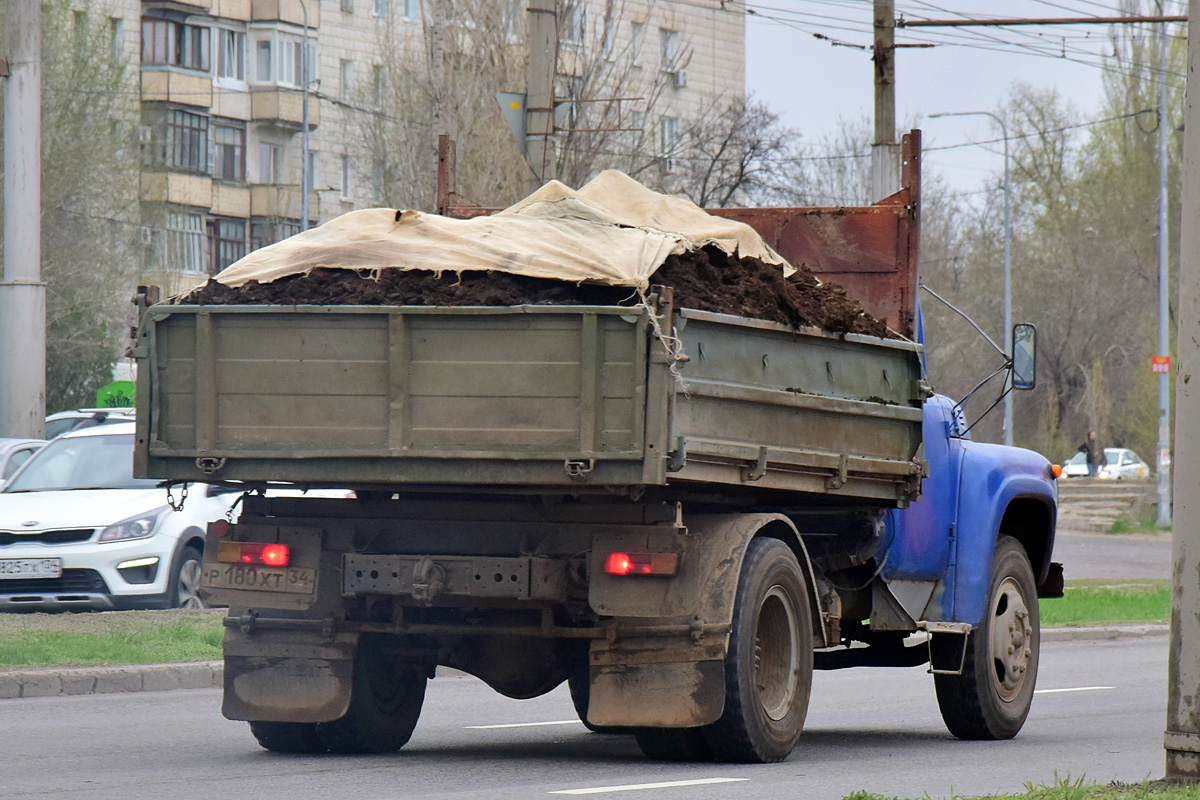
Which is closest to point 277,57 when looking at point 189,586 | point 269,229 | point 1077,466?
point 269,229

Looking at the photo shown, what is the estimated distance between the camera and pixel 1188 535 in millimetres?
7133

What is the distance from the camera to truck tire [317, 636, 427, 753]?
9.20m

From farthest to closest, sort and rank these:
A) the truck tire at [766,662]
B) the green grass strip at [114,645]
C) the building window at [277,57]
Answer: the building window at [277,57], the green grass strip at [114,645], the truck tire at [766,662]

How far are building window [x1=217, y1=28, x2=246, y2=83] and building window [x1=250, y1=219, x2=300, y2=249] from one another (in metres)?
4.40

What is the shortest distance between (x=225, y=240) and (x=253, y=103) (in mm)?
4497

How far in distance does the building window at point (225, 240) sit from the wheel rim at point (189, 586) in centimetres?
4610

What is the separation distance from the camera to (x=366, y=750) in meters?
9.45

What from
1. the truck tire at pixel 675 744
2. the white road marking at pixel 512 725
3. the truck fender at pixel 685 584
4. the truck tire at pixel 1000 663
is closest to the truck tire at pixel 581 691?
the truck tire at pixel 675 744

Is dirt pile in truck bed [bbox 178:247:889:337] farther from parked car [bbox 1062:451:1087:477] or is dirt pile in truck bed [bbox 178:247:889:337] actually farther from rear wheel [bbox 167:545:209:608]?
parked car [bbox 1062:451:1087:477]

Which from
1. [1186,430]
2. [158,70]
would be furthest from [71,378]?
[1186,430]

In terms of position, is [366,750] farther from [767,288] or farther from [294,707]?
[767,288]

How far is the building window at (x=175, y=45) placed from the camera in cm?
5941

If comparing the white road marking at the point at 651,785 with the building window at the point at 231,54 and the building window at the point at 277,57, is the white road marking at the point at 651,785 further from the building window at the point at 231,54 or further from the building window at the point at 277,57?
the building window at the point at 277,57

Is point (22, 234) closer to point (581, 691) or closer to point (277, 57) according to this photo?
point (581, 691)
